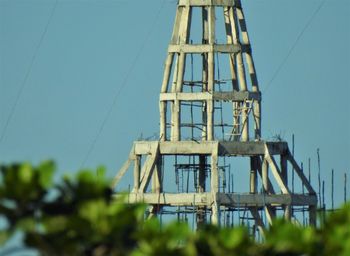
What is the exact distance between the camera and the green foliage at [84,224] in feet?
184

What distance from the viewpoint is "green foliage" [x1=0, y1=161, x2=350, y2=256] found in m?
56.2

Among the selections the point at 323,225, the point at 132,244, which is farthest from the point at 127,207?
the point at 323,225

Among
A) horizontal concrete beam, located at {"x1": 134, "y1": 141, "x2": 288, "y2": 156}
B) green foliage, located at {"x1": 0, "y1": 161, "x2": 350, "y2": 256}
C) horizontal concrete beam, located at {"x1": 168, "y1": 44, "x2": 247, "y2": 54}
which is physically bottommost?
green foliage, located at {"x1": 0, "y1": 161, "x2": 350, "y2": 256}

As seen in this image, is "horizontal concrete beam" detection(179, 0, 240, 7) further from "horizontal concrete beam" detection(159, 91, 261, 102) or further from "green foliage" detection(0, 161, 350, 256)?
"green foliage" detection(0, 161, 350, 256)

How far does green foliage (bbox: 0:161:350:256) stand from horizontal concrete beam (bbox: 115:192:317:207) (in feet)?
292

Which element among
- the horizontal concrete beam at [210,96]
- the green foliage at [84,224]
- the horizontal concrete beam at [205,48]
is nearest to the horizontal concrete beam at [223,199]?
the horizontal concrete beam at [210,96]

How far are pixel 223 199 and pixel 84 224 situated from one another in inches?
3639

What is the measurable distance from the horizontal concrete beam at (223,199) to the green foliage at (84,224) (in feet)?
292

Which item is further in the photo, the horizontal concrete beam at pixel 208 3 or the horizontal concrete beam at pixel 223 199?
the horizontal concrete beam at pixel 208 3

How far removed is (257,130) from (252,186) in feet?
11.3

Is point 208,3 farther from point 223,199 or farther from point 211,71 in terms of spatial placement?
point 223,199

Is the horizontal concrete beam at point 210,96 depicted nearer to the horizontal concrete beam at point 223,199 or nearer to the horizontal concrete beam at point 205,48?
the horizontal concrete beam at point 205,48

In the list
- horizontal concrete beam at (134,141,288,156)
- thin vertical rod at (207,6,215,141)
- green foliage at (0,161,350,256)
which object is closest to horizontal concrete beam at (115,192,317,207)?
horizontal concrete beam at (134,141,288,156)

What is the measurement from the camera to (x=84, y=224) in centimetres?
5647
